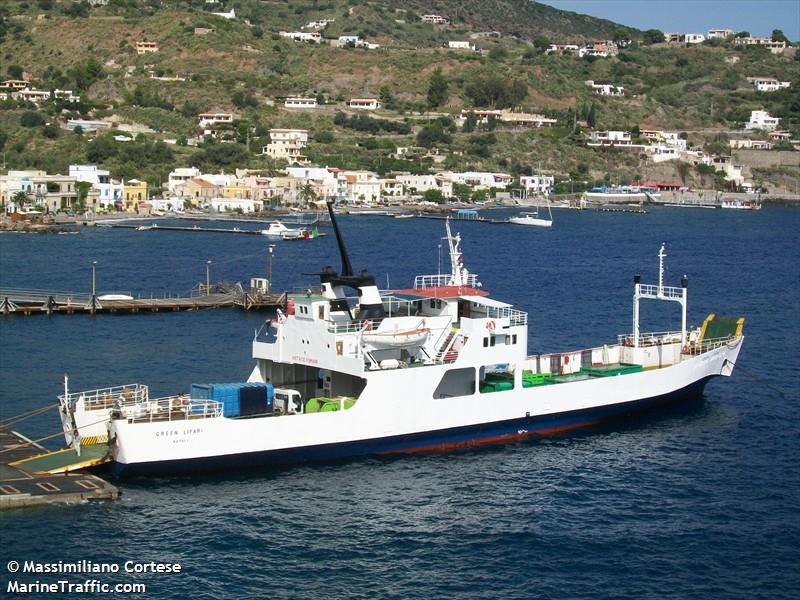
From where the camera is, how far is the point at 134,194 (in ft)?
417

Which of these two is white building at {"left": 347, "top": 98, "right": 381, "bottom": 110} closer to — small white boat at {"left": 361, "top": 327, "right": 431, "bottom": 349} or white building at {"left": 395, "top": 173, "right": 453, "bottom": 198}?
white building at {"left": 395, "top": 173, "right": 453, "bottom": 198}

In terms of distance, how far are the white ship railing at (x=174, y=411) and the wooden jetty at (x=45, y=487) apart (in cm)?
180

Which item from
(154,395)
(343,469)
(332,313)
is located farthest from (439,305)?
(154,395)

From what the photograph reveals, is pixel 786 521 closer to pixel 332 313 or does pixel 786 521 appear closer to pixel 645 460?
pixel 645 460

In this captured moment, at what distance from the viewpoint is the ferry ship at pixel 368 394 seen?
28891 millimetres

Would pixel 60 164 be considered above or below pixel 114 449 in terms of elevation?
above

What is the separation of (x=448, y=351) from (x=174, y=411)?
7.54 m

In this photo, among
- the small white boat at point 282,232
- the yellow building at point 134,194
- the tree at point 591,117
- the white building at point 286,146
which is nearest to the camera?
the small white boat at point 282,232

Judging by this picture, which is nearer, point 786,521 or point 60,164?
point 786,521

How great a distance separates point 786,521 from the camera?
1103 inches

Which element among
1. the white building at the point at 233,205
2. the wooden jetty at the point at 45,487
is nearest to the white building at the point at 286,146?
the white building at the point at 233,205

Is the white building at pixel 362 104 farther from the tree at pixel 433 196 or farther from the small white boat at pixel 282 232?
the small white boat at pixel 282 232

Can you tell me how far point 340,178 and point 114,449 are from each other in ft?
380

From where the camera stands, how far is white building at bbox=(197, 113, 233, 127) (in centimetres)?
16212
